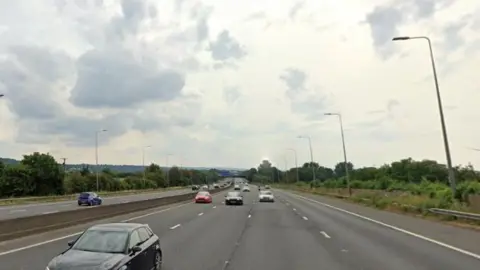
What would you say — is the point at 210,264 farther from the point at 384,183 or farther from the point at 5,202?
the point at 384,183

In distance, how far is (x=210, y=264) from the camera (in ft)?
43.6

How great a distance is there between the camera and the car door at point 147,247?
428 inches

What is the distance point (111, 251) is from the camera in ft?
31.7

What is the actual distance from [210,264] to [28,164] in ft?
260

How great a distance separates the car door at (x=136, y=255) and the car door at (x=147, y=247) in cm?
19

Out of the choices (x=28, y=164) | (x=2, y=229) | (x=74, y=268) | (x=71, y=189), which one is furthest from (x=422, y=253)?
(x=71, y=189)

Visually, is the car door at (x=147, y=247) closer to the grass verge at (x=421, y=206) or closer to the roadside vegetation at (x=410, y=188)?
the grass verge at (x=421, y=206)

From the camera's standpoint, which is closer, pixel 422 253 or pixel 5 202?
pixel 422 253

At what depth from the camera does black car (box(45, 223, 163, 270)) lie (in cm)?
877

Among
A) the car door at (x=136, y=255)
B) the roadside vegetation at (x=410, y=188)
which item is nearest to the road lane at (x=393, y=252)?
the car door at (x=136, y=255)

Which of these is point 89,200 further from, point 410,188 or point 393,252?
point 393,252

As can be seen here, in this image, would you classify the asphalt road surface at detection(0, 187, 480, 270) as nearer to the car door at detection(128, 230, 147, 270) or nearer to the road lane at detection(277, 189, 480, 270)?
the road lane at detection(277, 189, 480, 270)

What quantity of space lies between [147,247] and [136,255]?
97cm

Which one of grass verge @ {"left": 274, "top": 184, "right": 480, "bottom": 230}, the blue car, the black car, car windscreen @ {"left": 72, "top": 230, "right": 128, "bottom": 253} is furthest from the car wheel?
the blue car
